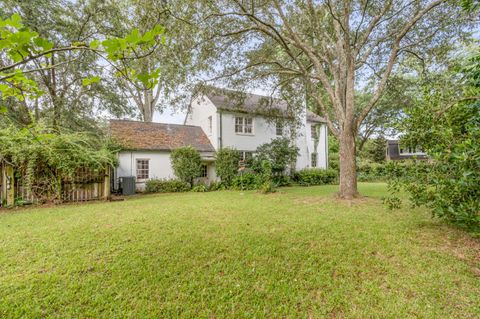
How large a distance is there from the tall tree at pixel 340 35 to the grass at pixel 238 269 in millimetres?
5000

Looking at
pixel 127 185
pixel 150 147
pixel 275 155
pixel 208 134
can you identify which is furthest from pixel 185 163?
pixel 275 155

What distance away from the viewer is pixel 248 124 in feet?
54.3

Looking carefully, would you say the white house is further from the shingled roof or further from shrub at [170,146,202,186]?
shrub at [170,146,202,186]

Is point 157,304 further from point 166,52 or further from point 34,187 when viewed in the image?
point 34,187

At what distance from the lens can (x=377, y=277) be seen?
Result: 3162mm

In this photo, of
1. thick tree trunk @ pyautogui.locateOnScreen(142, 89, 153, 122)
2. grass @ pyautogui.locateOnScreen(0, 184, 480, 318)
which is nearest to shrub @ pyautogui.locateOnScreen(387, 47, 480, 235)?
grass @ pyautogui.locateOnScreen(0, 184, 480, 318)

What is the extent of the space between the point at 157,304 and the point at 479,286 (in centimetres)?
430

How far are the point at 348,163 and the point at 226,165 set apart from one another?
23.9 ft

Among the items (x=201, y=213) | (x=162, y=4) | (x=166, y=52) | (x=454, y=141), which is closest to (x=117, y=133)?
(x=166, y=52)

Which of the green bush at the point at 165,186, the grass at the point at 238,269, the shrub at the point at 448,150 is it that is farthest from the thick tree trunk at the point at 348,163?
the green bush at the point at 165,186

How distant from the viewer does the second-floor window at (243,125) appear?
52.5ft

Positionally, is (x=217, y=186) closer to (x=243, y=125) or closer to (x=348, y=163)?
(x=243, y=125)

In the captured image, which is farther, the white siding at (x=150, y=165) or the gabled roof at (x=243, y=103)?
the white siding at (x=150, y=165)

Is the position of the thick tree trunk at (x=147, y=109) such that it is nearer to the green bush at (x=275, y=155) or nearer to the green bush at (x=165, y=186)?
the green bush at (x=165, y=186)
